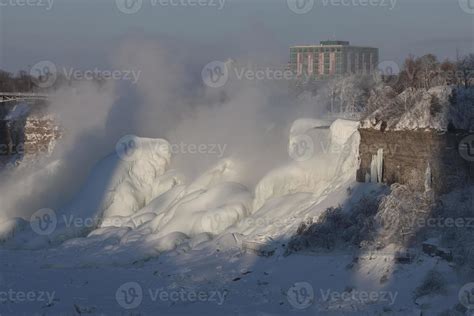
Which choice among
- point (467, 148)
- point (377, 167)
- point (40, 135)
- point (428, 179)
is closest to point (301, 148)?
point (377, 167)

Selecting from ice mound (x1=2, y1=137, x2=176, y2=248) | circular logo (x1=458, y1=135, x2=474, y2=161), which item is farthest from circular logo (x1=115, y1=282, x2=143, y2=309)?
circular logo (x1=458, y1=135, x2=474, y2=161)

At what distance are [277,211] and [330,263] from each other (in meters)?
3.54

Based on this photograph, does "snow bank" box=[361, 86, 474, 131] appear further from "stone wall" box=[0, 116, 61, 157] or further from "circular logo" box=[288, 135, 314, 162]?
"stone wall" box=[0, 116, 61, 157]

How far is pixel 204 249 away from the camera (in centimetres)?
1753

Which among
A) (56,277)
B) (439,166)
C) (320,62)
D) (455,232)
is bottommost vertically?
(56,277)

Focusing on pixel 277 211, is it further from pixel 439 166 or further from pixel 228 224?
pixel 439 166

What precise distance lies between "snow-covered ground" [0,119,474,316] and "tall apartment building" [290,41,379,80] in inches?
1805

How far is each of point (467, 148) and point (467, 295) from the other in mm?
4020

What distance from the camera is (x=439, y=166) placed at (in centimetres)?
1598

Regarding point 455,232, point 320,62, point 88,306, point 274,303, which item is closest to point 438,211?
point 455,232

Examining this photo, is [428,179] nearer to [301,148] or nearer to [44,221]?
[301,148]
